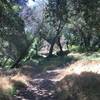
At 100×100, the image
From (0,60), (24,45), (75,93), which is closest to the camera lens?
(75,93)

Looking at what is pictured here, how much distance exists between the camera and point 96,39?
5816 centimetres

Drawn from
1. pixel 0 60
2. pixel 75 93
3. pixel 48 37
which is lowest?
pixel 75 93

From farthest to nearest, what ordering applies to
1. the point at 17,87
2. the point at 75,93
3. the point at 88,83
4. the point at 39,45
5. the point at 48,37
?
the point at 39,45
the point at 48,37
the point at 17,87
the point at 88,83
the point at 75,93

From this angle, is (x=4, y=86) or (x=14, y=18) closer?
(x=4, y=86)

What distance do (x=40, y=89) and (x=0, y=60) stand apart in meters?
27.2

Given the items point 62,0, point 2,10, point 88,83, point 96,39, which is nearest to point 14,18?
point 2,10

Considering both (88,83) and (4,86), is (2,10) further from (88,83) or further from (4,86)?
(88,83)

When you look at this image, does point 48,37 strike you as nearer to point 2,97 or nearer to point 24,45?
point 24,45

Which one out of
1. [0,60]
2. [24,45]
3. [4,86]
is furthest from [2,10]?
[0,60]

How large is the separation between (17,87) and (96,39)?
1767 inches

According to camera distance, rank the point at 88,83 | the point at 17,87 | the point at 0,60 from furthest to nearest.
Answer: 1. the point at 0,60
2. the point at 17,87
3. the point at 88,83

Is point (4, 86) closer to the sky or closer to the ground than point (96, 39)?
closer to the ground

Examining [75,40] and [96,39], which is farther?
[75,40]

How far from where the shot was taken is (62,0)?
1338 cm
